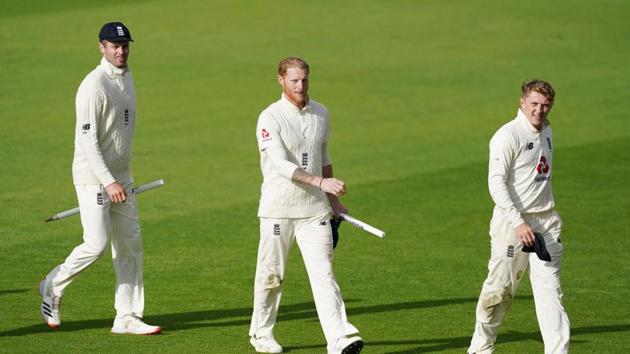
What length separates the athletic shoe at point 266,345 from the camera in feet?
36.7

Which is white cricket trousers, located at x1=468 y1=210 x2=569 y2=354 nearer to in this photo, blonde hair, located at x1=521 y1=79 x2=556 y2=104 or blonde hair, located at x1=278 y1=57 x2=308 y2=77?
blonde hair, located at x1=521 y1=79 x2=556 y2=104

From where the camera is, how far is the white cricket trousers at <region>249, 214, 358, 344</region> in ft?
35.0

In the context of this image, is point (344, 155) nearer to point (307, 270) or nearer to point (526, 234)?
point (307, 270)

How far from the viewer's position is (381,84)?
27219 millimetres

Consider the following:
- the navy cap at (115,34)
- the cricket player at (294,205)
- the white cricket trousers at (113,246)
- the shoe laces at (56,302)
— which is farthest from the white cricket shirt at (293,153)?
the shoe laces at (56,302)

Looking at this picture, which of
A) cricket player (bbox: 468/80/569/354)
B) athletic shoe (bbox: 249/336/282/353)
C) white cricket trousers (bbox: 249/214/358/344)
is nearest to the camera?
cricket player (bbox: 468/80/569/354)

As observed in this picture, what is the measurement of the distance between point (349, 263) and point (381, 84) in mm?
12510

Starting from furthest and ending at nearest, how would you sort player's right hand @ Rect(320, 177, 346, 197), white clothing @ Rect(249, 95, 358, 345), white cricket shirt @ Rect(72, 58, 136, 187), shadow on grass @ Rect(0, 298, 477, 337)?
shadow on grass @ Rect(0, 298, 477, 337) < white cricket shirt @ Rect(72, 58, 136, 187) < white clothing @ Rect(249, 95, 358, 345) < player's right hand @ Rect(320, 177, 346, 197)

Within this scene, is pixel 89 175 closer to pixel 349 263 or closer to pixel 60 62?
pixel 349 263

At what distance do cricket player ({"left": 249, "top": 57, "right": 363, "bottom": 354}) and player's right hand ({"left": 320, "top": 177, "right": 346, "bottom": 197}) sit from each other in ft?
0.20

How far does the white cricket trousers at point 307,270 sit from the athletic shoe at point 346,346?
0.07 meters

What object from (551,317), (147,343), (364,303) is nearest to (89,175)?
(147,343)

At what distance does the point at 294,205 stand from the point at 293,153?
1.49ft

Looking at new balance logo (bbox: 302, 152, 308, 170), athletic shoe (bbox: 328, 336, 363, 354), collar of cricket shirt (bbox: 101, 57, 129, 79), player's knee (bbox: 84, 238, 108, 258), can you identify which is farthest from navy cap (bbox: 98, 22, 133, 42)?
athletic shoe (bbox: 328, 336, 363, 354)
